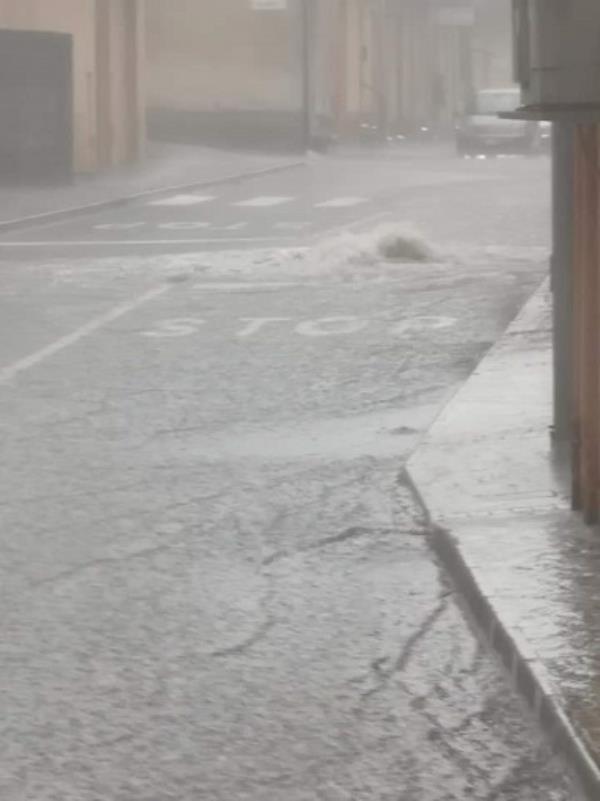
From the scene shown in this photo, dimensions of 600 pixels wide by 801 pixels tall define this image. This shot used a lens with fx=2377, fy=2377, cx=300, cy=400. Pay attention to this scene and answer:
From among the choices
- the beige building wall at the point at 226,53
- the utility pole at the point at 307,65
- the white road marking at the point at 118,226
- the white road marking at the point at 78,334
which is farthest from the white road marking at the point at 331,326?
the utility pole at the point at 307,65

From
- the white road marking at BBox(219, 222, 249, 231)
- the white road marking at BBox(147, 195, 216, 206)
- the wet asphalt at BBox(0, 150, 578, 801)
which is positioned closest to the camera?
the wet asphalt at BBox(0, 150, 578, 801)

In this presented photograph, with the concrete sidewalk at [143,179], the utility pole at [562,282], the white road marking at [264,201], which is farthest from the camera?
the white road marking at [264,201]

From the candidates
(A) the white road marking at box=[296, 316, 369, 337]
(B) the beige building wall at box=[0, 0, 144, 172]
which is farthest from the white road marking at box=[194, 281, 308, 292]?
(B) the beige building wall at box=[0, 0, 144, 172]

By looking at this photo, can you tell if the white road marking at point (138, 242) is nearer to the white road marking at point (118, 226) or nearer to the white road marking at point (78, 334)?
the white road marking at point (118, 226)

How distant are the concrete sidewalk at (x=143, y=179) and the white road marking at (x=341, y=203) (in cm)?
322

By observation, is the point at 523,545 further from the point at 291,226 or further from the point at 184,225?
the point at 184,225

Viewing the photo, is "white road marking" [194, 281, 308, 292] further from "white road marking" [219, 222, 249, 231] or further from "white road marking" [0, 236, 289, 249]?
"white road marking" [219, 222, 249, 231]

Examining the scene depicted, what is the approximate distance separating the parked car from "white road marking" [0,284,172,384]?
128 ft

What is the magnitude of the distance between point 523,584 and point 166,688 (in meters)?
1.25

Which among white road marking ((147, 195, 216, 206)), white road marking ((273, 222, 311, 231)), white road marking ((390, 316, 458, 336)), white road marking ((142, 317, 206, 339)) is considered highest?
white road marking ((390, 316, 458, 336))

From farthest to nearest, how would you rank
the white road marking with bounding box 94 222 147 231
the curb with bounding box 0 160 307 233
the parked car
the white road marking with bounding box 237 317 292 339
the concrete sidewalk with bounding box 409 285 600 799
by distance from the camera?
the parked car < the curb with bounding box 0 160 307 233 < the white road marking with bounding box 94 222 147 231 < the white road marking with bounding box 237 317 292 339 < the concrete sidewalk with bounding box 409 285 600 799

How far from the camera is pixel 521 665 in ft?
20.4

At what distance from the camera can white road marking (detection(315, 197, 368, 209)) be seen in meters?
32.4

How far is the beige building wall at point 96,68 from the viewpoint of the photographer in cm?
4025
